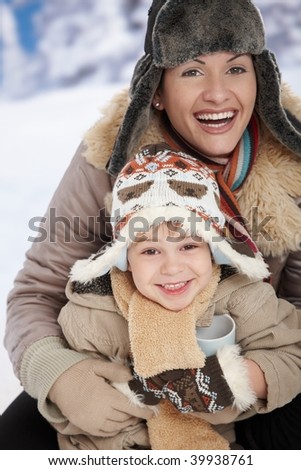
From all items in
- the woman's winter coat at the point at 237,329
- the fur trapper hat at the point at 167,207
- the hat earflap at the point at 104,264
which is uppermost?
the fur trapper hat at the point at 167,207

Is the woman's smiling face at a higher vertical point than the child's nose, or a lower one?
higher

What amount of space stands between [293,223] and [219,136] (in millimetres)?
250

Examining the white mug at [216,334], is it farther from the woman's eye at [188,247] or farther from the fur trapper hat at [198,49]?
the fur trapper hat at [198,49]

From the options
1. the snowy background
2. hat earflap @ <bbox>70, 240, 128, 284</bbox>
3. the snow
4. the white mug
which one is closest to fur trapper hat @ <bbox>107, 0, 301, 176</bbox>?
hat earflap @ <bbox>70, 240, 128, 284</bbox>

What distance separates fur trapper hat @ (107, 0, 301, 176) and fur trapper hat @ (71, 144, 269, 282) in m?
0.13

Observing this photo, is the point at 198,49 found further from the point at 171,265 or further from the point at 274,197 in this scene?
the point at 171,265

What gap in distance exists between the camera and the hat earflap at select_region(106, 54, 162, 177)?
1369 millimetres

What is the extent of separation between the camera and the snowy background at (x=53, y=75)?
255cm

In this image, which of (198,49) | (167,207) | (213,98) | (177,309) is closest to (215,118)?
(213,98)

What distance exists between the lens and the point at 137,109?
138 centimetres

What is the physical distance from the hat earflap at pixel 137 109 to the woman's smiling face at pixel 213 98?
5 centimetres

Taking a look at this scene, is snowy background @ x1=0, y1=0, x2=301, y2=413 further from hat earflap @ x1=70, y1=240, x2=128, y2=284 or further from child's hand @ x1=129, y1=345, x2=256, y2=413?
child's hand @ x1=129, y1=345, x2=256, y2=413

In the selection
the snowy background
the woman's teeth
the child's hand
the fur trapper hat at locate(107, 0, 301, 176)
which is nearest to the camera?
the child's hand

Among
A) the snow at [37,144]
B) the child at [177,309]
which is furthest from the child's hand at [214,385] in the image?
the snow at [37,144]
